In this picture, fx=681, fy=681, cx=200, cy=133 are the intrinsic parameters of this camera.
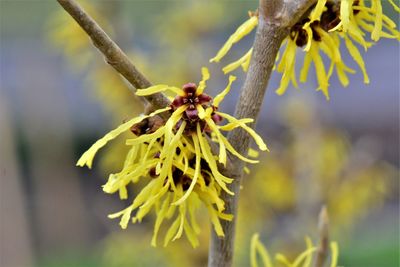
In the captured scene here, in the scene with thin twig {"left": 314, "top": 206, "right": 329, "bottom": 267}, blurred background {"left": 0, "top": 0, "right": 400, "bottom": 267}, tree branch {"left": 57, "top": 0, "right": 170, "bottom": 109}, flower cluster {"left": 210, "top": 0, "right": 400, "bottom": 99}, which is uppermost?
blurred background {"left": 0, "top": 0, "right": 400, "bottom": 267}

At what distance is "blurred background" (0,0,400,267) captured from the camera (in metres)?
1.82

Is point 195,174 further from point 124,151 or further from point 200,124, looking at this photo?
point 124,151

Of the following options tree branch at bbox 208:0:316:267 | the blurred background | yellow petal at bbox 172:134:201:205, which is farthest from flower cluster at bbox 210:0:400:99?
the blurred background

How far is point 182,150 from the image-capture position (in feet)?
2.16

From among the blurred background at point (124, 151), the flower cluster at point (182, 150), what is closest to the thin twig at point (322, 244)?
the flower cluster at point (182, 150)

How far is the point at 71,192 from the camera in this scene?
167 inches

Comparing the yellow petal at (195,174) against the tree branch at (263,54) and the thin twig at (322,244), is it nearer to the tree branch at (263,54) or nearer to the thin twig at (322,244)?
the tree branch at (263,54)

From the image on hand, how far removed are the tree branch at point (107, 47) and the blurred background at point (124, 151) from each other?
1.00 m

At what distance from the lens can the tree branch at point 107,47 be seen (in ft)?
1.97

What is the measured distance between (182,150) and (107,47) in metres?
0.12

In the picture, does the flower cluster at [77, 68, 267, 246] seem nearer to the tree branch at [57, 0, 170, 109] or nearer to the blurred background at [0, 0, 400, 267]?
the tree branch at [57, 0, 170, 109]

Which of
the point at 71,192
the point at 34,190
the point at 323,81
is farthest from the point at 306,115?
the point at 34,190

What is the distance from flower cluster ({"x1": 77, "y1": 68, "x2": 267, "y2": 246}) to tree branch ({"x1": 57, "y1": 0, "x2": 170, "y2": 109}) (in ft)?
0.05

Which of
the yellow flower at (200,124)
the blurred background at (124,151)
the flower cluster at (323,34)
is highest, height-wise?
the blurred background at (124,151)
